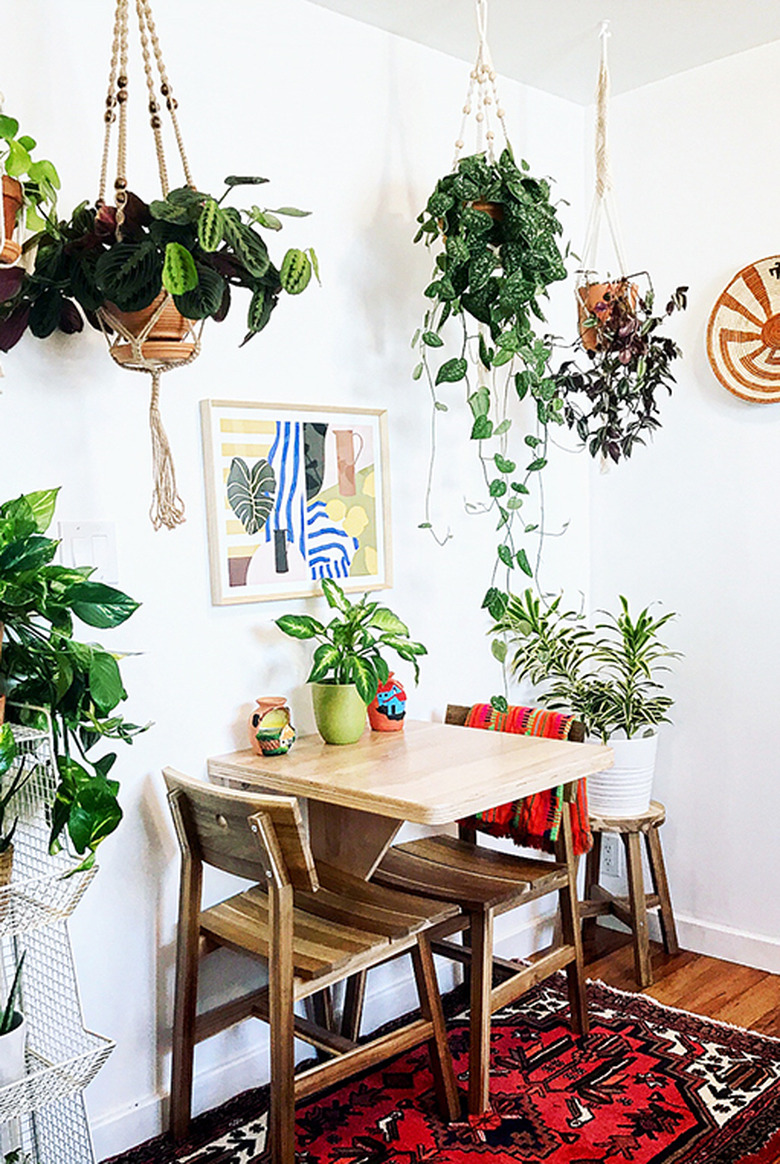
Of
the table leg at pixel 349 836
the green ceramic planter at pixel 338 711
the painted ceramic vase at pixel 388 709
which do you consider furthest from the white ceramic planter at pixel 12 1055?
the painted ceramic vase at pixel 388 709

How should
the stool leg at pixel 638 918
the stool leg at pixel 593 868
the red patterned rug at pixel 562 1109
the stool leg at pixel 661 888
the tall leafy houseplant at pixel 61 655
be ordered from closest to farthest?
the tall leafy houseplant at pixel 61 655 < the red patterned rug at pixel 562 1109 < the stool leg at pixel 638 918 < the stool leg at pixel 661 888 < the stool leg at pixel 593 868

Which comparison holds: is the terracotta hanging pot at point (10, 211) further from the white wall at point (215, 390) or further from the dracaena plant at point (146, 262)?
the white wall at point (215, 390)

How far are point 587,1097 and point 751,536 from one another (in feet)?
5.02

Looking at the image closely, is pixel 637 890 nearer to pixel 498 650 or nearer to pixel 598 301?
pixel 498 650

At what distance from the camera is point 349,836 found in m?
2.29

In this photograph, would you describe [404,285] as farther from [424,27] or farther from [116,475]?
[116,475]

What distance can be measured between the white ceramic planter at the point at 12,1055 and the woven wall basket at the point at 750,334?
2350 mm

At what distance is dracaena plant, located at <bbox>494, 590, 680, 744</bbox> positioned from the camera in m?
2.96

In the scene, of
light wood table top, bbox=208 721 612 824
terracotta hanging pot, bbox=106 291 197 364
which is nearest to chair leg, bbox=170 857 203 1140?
light wood table top, bbox=208 721 612 824

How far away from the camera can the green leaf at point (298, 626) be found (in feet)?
7.77

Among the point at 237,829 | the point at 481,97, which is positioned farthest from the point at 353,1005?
the point at 481,97

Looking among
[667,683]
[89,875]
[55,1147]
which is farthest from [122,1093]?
[667,683]

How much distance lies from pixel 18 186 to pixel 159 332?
0.36 m

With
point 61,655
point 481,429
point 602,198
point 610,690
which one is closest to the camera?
point 61,655
